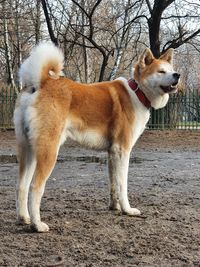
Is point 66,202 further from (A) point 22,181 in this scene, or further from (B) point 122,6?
(B) point 122,6

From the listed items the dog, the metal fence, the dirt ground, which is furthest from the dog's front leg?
the metal fence

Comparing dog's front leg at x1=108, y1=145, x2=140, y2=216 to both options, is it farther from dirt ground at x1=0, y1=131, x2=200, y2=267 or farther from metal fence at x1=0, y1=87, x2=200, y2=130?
metal fence at x1=0, y1=87, x2=200, y2=130

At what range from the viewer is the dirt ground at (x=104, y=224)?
398 cm

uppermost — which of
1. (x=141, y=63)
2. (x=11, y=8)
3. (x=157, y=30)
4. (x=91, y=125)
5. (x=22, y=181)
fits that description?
(x=11, y=8)

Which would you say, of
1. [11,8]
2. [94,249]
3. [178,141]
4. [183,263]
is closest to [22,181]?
[94,249]

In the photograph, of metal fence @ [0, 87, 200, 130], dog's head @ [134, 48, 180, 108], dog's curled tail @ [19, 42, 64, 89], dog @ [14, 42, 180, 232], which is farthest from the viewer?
metal fence @ [0, 87, 200, 130]

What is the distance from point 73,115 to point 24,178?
87cm

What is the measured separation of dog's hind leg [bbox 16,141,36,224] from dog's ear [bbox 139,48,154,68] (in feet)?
6.09

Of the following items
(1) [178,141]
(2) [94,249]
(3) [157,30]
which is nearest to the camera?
(2) [94,249]

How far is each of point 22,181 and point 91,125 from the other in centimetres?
100

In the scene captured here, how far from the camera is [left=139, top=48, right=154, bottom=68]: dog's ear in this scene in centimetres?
596

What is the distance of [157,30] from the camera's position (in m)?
23.9

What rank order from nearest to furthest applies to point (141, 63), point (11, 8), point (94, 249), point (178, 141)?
point (94, 249) → point (141, 63) → point (178, 141) → point (11, 8)

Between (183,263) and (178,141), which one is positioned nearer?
(183,263)
